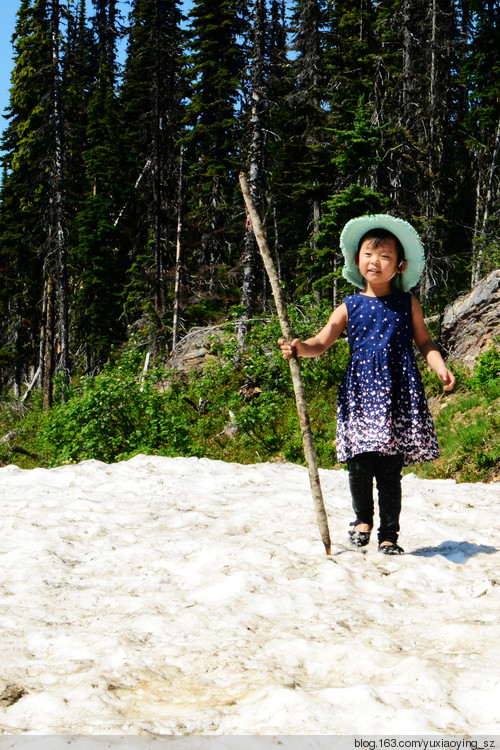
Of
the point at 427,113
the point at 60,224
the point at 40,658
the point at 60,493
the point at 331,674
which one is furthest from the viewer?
the point at 60,224

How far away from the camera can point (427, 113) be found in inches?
779

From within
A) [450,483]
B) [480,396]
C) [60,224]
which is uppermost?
[60,224]

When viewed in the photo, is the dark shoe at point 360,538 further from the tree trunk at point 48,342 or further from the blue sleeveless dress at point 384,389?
the tree trunk at point 48,342

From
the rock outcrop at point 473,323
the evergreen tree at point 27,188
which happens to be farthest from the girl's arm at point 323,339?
the evergreen tree at point 27,188

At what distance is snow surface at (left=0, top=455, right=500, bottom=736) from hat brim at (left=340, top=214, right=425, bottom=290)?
A: 6.33ft

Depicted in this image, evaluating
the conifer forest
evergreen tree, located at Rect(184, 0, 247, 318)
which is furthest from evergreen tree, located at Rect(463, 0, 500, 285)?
evergreen tree, located at Rect(184, 0, 247, 318)

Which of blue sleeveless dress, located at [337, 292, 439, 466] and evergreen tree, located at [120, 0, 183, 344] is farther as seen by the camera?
evergreen tree, located at [120, 0, 183, 344]

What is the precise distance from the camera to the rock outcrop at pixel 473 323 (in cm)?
Result: 1056

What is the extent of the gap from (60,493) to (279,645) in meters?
3.63

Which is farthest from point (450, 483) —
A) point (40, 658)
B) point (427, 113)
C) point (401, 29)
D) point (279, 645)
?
point (401, 29)

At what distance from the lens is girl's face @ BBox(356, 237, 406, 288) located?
4.16 m

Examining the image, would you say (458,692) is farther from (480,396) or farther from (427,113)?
(427,113)

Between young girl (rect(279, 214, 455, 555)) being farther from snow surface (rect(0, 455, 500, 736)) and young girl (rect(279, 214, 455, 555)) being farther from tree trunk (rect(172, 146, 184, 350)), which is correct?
tree trunk (rect(172, 146, 184, 350))

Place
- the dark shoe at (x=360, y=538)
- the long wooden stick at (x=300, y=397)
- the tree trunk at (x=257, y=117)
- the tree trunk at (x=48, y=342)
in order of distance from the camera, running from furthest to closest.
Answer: the tree trunk at (x=48, y=342), the tree trunk at (x=257, y=117), the dark shoe at (x=360, y=538), the long wooden stick at (x=300, y=397)
